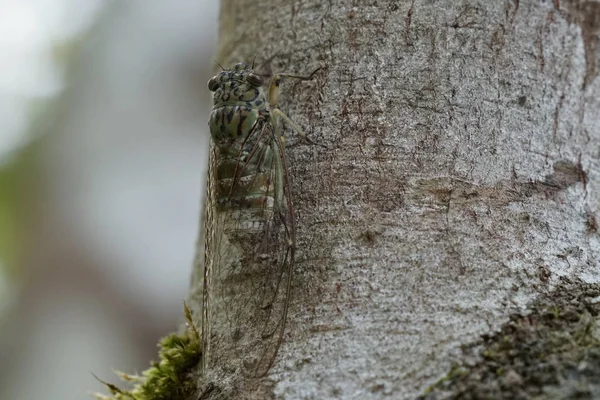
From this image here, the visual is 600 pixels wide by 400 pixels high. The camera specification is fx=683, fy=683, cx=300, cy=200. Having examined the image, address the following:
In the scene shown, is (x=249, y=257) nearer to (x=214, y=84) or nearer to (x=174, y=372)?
(x=174, y=372)

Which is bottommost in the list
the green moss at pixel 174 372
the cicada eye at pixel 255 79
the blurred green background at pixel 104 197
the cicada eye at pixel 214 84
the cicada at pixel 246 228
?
the green moss at pixel 174 372

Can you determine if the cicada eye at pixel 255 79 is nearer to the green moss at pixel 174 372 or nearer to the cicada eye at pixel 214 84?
the cicada eye at pixel 214 84

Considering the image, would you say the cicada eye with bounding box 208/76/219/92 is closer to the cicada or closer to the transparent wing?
the cicada

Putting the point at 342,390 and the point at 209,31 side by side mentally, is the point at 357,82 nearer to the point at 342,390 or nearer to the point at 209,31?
the point at 342,390

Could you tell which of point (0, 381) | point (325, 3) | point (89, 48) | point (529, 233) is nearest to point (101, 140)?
point (89, 48)

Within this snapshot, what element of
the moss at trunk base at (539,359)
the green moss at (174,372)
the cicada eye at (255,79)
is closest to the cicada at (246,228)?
the cicada eye at (255,79)
